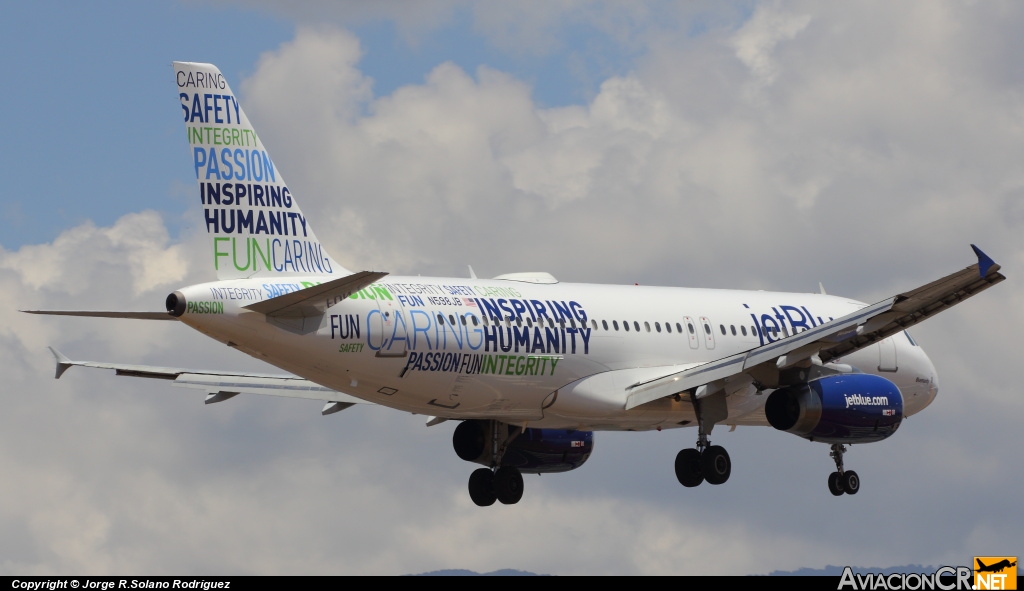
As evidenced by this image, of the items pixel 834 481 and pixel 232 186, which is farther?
pixel 834 481

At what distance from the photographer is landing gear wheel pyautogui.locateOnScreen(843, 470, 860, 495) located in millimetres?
43125

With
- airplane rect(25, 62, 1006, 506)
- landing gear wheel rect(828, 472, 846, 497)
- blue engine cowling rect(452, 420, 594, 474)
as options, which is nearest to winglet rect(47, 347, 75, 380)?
airplane rect(25, 62, 1006, 506)

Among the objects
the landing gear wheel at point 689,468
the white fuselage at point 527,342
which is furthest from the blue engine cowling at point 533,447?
the landing gear wheel at point 689,468

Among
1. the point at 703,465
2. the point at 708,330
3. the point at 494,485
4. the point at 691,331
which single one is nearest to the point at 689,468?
the point at 703,465

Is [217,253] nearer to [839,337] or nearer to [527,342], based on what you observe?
[527,342]

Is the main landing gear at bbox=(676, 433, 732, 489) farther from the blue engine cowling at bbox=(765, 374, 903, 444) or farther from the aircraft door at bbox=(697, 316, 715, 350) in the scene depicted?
the aircraft door at bbox=(697, 316, 715, 350)

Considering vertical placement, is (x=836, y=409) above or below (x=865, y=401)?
below

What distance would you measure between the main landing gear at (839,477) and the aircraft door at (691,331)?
4.93 meters

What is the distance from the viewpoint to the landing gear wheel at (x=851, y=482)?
4312 centimetres

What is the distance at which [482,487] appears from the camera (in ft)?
136

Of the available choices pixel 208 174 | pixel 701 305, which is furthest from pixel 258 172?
pixel 701 305

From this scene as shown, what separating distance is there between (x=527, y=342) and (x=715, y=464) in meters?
5.93

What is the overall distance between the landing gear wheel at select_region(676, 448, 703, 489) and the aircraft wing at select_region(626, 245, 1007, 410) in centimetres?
217

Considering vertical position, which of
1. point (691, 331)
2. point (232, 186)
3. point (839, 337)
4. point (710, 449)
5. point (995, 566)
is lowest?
point (995, 566)
